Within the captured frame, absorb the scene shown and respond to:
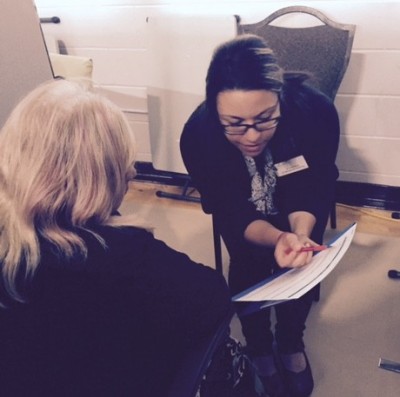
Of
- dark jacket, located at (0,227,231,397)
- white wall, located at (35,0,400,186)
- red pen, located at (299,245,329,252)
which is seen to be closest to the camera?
dark jacket, located at (0,227,231,397)

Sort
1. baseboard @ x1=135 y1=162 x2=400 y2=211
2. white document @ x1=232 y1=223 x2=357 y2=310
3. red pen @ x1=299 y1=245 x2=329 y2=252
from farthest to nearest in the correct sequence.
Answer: baseboard @ x1=135 y1=162 x2=400 y2=211 < red pen @ x1=299 y1=245 x2=329 y2=252 < white document @ x1=232 y1=223 x2=357 y2=310

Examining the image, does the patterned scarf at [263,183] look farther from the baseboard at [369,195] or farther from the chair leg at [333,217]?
the baseboard at [369,195]

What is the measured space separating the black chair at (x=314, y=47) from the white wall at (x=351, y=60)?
22 centimetres

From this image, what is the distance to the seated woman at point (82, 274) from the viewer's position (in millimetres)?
720

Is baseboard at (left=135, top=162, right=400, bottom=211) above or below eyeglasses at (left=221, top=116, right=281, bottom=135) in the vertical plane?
below

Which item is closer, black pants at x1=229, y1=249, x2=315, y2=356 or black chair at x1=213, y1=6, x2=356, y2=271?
black pants at x1=229, y1=249, x2=315, y2=356

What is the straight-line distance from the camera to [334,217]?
2127 mm

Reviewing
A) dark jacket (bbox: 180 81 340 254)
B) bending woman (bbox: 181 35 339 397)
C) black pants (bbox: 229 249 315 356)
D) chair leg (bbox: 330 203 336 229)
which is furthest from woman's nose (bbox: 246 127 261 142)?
chair leg (bbox: 330 203 336 229)

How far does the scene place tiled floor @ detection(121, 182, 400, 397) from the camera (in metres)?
1.47

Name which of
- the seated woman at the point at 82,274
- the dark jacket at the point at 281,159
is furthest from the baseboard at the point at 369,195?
the seated woman at the point at 82,274

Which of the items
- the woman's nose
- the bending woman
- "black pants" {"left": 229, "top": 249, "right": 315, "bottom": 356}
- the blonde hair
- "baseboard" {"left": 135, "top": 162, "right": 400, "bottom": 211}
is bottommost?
"baseboard" {"left": 135, "top": 162, "right": 400, "bottom": 211}

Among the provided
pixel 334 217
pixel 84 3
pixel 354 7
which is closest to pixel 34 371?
pixel 334 217

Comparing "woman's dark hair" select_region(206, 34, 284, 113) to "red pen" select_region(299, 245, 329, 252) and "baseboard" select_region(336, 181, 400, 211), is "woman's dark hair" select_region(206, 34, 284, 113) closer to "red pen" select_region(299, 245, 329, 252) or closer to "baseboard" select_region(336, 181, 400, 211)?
"red pen" select_region(299, 245, 329, 252)

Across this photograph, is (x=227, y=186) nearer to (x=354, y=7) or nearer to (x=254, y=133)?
(x=254, y=133)
